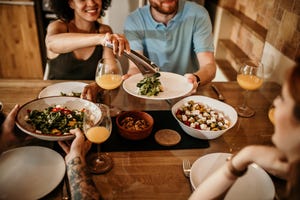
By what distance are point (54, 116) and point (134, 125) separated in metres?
0.37

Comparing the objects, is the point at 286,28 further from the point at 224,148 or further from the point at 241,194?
the point at 241,194

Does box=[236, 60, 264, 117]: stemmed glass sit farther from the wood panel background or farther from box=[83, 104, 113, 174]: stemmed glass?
the wood panel background

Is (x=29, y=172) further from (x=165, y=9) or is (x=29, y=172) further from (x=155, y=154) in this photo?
(x=165, y=9)

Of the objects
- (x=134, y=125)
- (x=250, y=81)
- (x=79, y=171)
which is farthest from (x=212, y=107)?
(x=79, y=171)

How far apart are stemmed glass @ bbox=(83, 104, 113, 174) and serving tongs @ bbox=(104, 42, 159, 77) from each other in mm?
517

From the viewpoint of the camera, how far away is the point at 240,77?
1709 mm

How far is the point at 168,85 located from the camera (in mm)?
1744

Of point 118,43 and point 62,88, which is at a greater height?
point 118,43

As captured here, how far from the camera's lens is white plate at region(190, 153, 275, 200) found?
3.54 ft

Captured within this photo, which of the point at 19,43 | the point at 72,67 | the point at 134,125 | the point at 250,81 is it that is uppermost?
the point at 250,81

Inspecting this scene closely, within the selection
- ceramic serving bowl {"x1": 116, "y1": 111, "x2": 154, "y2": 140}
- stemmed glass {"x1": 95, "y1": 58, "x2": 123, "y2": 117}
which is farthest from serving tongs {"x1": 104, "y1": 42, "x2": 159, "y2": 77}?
ceramic serving bowl {"x1": 116, "y1": 111, "x2": 154, "y2": 140}

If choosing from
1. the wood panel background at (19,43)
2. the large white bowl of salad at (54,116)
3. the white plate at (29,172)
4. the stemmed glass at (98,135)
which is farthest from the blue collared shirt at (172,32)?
the wood panel background at (19,43)

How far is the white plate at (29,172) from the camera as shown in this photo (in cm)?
104

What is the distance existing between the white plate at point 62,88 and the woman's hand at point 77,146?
0.48m
